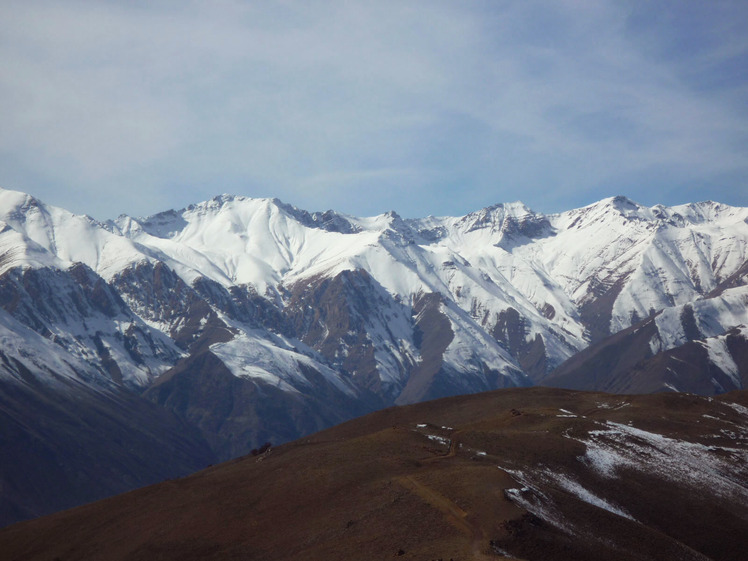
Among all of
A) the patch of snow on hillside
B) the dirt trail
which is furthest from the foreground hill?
the patch of snow on hillside

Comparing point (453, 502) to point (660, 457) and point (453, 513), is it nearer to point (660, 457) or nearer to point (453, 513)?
point (453, 513)

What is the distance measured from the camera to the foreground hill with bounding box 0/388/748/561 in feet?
325

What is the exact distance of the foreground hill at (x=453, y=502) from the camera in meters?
99.0

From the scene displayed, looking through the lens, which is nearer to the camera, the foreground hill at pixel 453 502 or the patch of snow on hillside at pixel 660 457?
the foreground hill at pixel 453 502

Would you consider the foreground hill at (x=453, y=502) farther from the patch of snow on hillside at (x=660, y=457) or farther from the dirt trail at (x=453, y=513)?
the patch of snow on hillside at (x=660, y=457)

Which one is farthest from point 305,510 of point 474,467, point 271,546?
point 474,467

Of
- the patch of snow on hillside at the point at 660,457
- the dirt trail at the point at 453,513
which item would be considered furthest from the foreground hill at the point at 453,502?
the patch of snow on hillside at the point at 660,457

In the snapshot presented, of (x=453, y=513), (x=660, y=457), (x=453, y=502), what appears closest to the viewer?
(x=453, y=513)

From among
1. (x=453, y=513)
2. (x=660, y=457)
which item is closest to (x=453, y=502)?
(x=453, y=513)

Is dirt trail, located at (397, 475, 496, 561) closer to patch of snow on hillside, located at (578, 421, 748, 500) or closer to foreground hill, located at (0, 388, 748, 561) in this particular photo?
foreground hill, located at (0, 388, 748, 561)

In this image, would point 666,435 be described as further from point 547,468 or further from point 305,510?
point 305,510

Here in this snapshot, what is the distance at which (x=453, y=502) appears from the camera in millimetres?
105125

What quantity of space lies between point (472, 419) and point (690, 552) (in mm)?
80243

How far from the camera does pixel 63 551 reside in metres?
124
